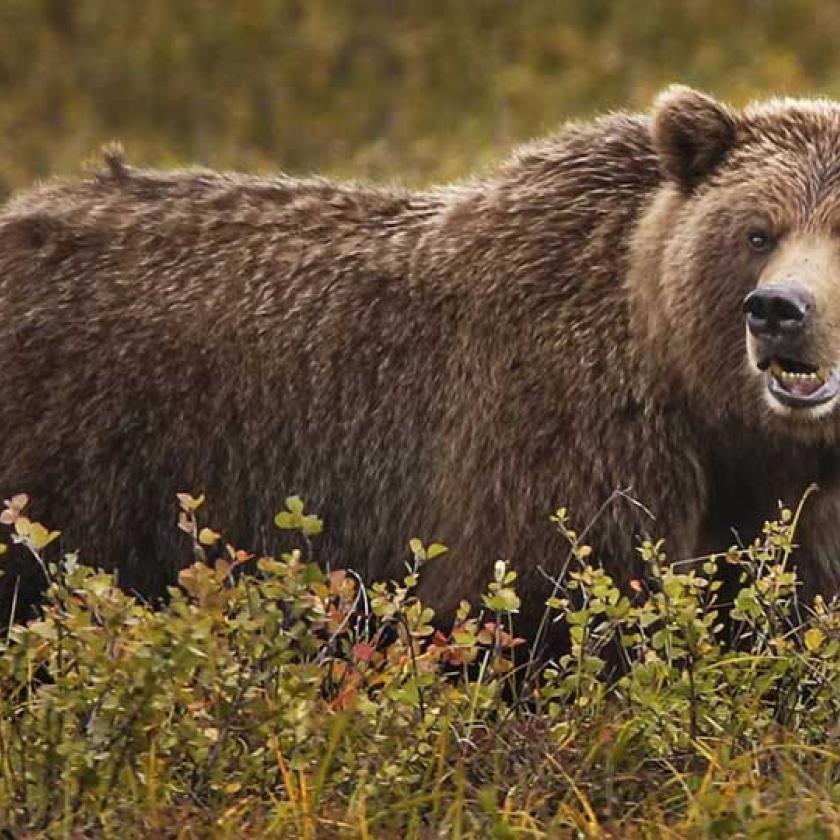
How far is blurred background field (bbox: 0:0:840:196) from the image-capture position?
14227 millimetres

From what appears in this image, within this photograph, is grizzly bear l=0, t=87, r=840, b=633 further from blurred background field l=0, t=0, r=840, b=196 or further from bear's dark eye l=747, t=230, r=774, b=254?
blurred background field l=0, t=0, r=840, b=196

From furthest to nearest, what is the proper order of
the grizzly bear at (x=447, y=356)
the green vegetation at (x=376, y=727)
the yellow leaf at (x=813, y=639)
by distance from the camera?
the grizzly bear at (x=447, y=356)
the yellow leaf at (x=813, y=639)
the green vegetation at (x=376, y=727)

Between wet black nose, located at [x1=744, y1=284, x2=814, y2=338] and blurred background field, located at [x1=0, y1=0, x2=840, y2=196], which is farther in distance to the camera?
blurred background field, located at [x1=0, y1=0, x2=840, y2=196]

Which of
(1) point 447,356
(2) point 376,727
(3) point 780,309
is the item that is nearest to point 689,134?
(3) point 780,309

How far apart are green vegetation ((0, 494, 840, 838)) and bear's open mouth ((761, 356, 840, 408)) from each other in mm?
Result: 372

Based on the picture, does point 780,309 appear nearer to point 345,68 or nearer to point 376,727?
point 376,727

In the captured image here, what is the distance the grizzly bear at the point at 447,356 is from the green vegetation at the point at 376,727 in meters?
0.72

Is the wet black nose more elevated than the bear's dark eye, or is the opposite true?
the bear's dark eye

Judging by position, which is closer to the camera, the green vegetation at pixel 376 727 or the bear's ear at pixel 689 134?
the green vegetation at pixel 376 727

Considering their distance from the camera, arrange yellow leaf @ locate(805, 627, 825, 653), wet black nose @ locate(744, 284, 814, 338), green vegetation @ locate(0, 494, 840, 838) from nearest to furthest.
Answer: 1. green vegetation @ locate(0, 494, 840, 838)
2. yellow leaf @ locate(805, 627, 825, 653)
3. wet black nose @ locate(744, 284, 814, 338)

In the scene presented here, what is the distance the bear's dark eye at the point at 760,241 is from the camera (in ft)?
18.8

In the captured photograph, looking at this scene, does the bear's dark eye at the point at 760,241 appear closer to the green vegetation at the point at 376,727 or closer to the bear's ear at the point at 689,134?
the bear's ear at the point at 689,134

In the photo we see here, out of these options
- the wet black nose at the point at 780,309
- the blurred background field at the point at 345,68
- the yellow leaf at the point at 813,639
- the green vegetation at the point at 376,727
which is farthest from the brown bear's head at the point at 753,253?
the blurred background field at the point at 345,68

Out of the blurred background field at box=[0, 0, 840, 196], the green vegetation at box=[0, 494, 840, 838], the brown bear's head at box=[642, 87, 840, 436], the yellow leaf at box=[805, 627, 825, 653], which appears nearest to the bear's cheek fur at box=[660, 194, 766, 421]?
the brown bear's head at box=[642, 87, 840, 436]
